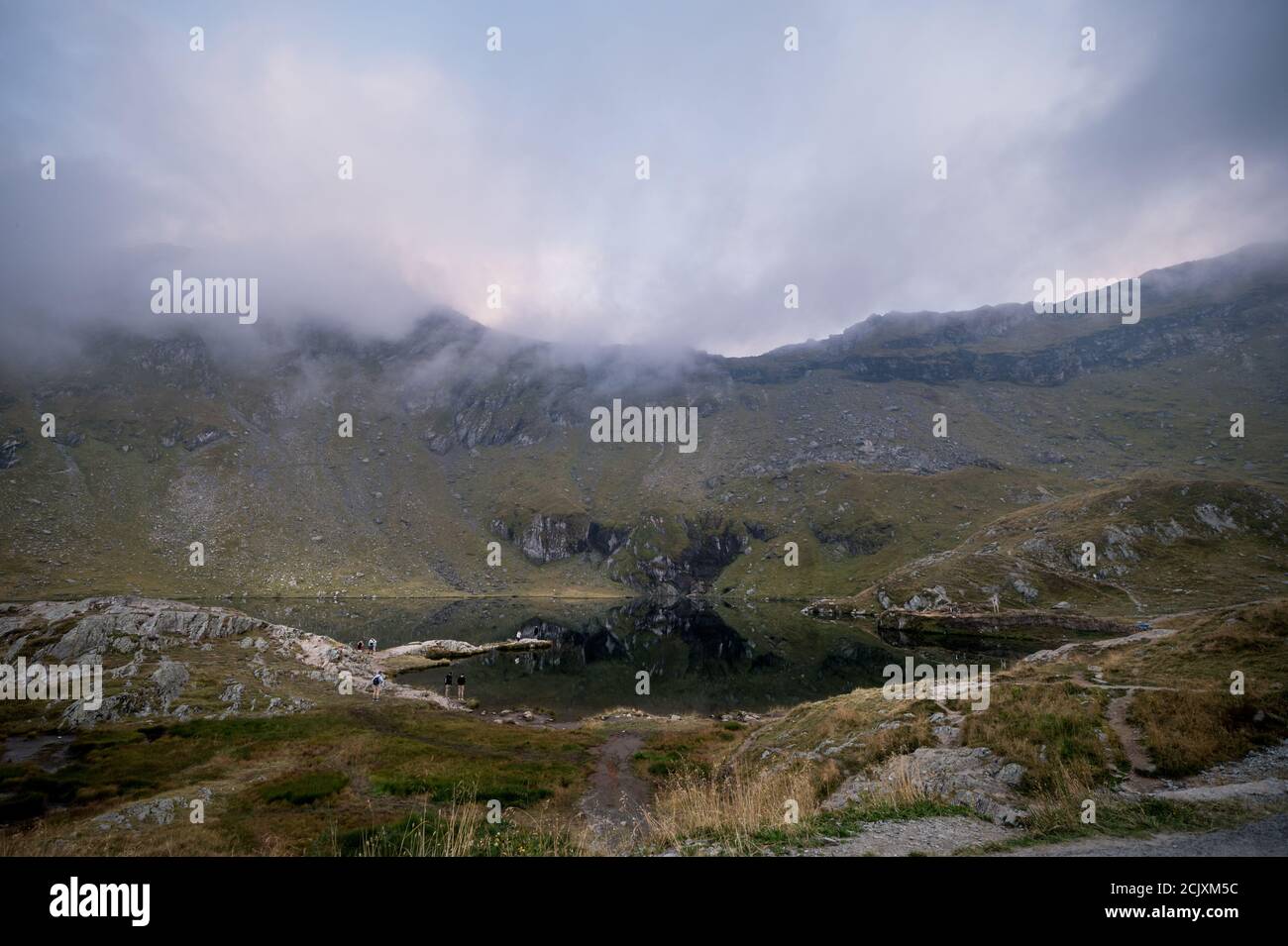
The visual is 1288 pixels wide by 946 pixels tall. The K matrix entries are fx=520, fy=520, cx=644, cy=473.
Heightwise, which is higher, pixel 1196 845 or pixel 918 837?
pixel 1196 845

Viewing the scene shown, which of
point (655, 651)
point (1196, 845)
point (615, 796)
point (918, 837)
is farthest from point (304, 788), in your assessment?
point (655, 651)

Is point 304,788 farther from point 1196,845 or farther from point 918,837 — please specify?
point 1196,845

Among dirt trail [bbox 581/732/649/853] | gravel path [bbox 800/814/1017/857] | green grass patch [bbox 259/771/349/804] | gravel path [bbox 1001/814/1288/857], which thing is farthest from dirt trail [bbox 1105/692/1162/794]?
green grass patch [bbox 259/771/349/804]

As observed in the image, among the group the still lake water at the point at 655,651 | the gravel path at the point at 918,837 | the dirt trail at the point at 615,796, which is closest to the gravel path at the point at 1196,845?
the gravel path at the point at 918,837
